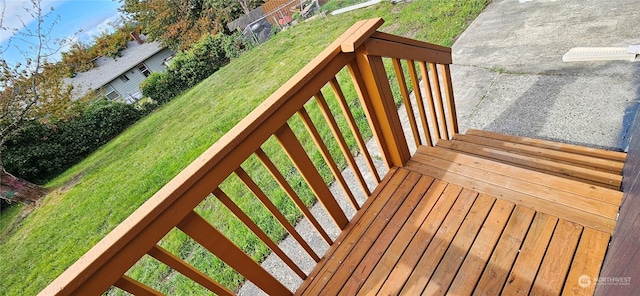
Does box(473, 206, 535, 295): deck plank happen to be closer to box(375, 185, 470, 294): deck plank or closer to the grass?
box(375, 185, 470, 294): deck plank

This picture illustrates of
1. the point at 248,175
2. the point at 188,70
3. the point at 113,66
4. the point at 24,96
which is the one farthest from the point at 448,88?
the point at 113,66

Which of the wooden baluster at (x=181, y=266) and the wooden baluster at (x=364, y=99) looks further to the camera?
the wooden baluster at (x=364, y=99)

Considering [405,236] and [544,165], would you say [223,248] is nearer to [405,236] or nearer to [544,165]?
[405,236]

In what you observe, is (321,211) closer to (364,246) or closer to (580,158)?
(364,246)

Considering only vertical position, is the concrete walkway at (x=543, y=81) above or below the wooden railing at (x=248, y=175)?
below

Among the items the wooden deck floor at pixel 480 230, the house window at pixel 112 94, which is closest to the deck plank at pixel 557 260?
the wooden deck floor at pixel 480 230

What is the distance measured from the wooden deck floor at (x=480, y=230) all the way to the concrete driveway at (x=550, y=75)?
0.92m

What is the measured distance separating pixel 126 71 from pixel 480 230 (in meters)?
29.9

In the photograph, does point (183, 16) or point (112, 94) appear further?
point (112, 94)

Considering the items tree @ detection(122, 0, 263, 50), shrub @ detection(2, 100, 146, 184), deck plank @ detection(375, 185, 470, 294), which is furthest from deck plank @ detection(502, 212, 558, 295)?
tree @ detection(122, 0, 263, 50)

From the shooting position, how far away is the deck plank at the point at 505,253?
123 centimetres

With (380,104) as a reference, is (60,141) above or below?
below

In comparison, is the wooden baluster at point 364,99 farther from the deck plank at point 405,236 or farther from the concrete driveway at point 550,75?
the concrete driveway at point 550,75

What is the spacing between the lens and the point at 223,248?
1.21 meters
